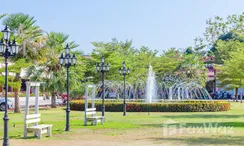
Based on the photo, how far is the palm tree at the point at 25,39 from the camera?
3036cm

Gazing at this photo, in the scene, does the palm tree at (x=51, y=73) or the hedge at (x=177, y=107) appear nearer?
the hedge at (x=177, y=107)

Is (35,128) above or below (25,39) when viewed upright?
below

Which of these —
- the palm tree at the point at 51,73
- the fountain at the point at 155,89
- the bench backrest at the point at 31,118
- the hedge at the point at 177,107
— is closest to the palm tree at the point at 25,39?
the palm tree at the point at 51,73

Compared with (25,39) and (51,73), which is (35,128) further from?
(51,73)

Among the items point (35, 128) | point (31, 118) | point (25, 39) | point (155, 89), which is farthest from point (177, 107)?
point (155, 89)

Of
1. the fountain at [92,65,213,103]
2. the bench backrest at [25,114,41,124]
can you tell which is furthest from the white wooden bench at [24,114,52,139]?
the fountain at [92,65,213,103]

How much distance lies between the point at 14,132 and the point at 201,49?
62.8 m

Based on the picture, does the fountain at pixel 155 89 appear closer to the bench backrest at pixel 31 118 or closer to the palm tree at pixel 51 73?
the palm tree at pixel 51 73

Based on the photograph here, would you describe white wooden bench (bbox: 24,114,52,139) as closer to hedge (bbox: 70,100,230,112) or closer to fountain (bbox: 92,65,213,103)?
hedge (bbox: 70,100,230,112)

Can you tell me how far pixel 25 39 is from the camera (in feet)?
99.7

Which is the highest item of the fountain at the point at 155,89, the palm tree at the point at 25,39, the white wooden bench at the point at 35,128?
the palm tree at the point at 25,39

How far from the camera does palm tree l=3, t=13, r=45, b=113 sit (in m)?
30.4

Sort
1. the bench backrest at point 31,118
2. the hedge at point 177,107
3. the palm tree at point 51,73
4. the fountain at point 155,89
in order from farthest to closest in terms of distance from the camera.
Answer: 1. the fountain at point 155,89
2. the palm tree at point 51,73
3. the hedge at point 177,107
4. the bench backrest at point 31,118

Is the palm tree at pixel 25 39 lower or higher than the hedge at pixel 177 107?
higher
